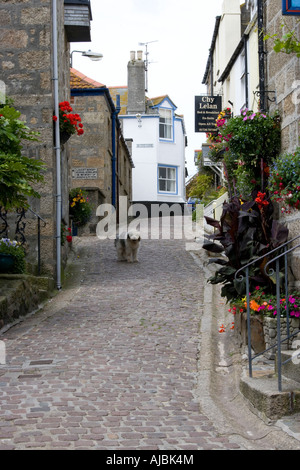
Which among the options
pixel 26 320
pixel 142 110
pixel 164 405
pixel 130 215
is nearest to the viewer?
pixel 164 405

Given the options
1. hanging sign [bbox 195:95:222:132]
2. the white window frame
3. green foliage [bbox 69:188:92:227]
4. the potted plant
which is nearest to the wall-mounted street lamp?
green foliage [bbox 69:188:92:227]

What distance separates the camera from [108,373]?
598 cm

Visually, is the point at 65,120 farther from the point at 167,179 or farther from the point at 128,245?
the point at 167,179

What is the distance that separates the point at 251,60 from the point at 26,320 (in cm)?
1018

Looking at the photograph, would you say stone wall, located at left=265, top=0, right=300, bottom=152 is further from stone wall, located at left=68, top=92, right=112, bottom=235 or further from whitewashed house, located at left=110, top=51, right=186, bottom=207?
whitewashed house, located at left=110, top=51, right=186, bottom=207

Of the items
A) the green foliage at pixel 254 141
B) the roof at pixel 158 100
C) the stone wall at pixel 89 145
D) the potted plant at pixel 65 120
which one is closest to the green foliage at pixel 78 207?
the potted plant at pixel 65 120

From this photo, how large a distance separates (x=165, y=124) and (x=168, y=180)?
3298 millimetres

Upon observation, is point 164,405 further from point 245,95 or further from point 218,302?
point 245,95

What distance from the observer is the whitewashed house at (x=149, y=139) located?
3394 cm

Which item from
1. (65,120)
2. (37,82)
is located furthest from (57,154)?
(37,82)

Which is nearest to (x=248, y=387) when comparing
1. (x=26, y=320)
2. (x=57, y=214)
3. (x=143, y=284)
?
(x=26, y=320)

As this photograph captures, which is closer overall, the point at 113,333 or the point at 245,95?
the point at 113,333

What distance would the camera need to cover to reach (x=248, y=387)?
5.25m

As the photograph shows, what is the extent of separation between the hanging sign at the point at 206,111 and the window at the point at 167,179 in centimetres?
1373
